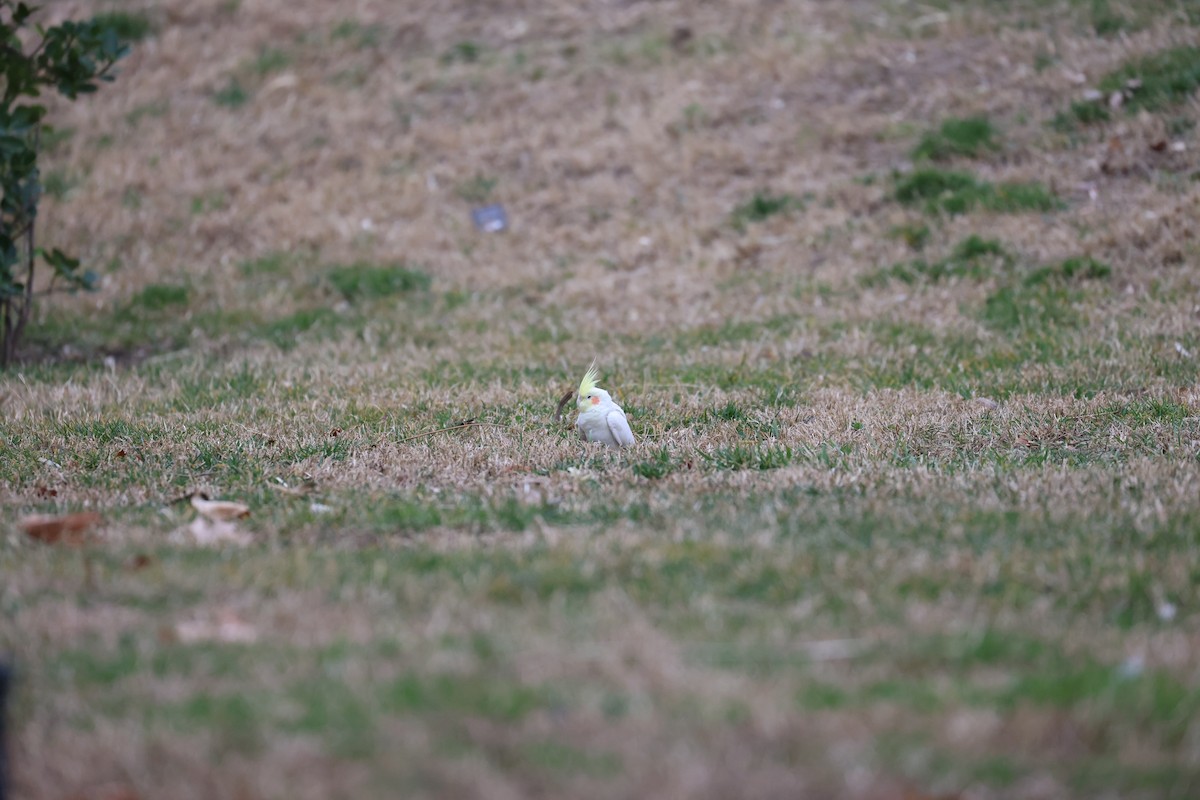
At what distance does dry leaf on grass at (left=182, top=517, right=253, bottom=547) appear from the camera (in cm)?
420

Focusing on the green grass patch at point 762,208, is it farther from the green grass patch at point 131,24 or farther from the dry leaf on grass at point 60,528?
the green grass patch at point 131,24

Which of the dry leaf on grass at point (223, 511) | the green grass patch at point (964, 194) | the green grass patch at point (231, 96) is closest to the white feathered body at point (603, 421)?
the dry leaf on grass at point (223, 511)

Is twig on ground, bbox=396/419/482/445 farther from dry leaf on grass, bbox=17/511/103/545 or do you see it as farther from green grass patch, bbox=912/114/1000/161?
green grass patch, bbox=912/114/1000/161

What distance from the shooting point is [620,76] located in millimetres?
13703

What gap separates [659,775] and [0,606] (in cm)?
219

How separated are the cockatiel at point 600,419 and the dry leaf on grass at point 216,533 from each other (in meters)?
1.87

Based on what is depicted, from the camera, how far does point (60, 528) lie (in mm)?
4203

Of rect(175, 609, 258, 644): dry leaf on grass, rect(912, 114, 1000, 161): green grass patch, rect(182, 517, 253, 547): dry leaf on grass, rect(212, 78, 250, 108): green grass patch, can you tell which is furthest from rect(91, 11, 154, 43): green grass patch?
rect(175, 609, 258, 644): dry leaf on grass

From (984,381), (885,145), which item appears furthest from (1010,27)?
A: (984,381)

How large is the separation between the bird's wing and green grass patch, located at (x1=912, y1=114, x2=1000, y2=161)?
→ 22.0 feet

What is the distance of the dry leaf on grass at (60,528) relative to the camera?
419 cm

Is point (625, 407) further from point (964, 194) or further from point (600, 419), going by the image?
point (964, 194)

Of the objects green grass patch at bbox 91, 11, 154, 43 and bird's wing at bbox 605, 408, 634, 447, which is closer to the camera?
bird's wing at bbox 605, 408, 634, 447

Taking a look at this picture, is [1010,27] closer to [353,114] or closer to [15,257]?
[353,114]
